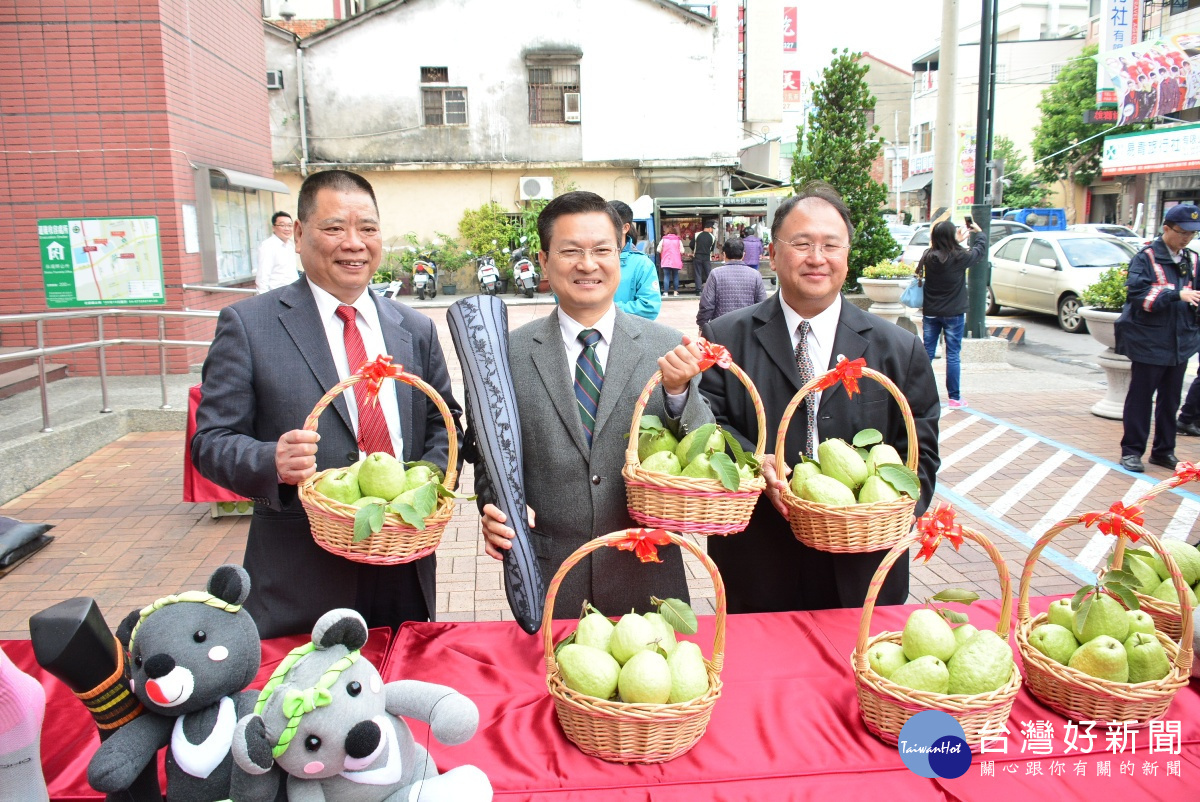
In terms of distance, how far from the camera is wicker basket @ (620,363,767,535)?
2068mm

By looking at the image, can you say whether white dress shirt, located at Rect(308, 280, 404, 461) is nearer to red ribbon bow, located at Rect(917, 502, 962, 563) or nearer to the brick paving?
red ribbon bow, located at Rect(917, 502, 962, 563)

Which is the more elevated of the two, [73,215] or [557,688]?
[73,215]

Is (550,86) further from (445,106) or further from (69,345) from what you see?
(69,345)

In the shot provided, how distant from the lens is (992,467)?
708cm

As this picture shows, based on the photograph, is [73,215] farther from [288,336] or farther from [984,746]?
[984,746]

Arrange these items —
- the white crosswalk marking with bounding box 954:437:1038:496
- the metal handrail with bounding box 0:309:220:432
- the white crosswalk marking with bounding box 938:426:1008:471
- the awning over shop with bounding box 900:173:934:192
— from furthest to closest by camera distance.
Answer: the awning over shop with bounding box 900:173:934:192 → the white crosswalk marking with bounding box 938:426:1008:471 → the white crosswalk marking with bounding box 954:437:1038:496 → the metal handrail with bounding box 0:309:220:432

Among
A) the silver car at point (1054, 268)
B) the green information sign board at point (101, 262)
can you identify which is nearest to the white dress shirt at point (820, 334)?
the green information sign board at point (101, 262)

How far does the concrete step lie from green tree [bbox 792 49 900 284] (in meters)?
9.60

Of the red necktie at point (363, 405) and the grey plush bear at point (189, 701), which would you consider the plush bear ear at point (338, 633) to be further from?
the red necktie at point (363, 405)

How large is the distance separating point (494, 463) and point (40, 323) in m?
5.99

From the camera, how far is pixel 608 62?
23078 mm

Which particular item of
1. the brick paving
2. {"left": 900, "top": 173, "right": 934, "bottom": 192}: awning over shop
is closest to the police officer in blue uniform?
the brick paving

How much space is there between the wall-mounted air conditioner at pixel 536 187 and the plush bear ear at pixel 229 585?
22.0 m

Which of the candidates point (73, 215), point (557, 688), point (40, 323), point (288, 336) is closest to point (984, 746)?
point (557, 688)
